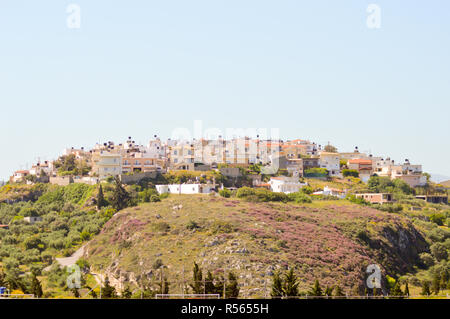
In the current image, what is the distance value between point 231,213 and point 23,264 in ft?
67.2

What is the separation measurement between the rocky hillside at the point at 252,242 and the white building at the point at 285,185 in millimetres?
7946

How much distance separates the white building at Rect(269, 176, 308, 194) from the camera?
8775 cm

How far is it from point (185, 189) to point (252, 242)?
2143 centimetres

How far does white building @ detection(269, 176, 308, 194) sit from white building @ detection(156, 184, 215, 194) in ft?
32.1

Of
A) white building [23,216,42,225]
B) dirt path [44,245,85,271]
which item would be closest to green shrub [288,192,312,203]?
dirt path [44,245,85,271]

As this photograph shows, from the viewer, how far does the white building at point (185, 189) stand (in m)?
81.2

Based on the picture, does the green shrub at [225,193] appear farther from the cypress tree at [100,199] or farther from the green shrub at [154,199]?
the cypress tree at [100,199]

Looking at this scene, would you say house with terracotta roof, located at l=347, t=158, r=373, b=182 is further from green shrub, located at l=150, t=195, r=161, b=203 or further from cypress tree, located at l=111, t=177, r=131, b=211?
cypress tree, located at l=111, t=177, r=131, b=211

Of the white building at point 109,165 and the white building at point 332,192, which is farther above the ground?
the white building at point 109,165

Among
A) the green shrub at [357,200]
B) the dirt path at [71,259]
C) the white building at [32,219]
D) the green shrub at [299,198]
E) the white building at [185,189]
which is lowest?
the dirt path at [71,259]

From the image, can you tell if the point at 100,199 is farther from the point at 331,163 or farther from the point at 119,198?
the point at 331,163

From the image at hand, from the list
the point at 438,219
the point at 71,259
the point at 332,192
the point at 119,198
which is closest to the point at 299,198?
the point at 332,192

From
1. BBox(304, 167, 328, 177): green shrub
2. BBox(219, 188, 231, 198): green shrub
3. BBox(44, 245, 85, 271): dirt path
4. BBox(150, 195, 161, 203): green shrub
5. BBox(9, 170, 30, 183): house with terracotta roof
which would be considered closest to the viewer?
BBox(44, 245, 85, 271): dirt path

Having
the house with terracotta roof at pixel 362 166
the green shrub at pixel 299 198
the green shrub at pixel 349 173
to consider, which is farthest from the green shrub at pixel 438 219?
the green shrub at pixel 349 173
